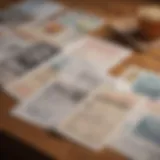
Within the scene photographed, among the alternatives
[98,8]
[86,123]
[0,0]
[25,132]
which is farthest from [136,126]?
[0,0]

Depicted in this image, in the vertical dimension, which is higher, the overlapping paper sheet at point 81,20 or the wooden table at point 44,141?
the overlapping paper sheet at point 81,20

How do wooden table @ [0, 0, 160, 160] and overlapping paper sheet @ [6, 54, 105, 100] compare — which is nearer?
wooden table @ [0, 0, 160, 160]

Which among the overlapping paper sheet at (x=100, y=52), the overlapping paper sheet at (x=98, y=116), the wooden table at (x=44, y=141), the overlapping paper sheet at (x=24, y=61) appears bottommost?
the wooden table at (x=44, y=141)

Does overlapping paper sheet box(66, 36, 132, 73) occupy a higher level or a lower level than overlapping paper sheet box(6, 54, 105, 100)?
higher

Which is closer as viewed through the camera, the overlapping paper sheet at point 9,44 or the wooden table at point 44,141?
the wooden table at point 44,141

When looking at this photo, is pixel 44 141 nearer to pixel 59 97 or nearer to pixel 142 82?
pixel 59 97

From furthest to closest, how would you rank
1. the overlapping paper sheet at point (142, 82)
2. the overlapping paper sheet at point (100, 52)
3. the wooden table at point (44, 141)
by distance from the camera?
1. the overlapping paper sheet at point (100, 52)
2. the overlapping paper sheet at point (142, 82)
3. the wooden table at point (44, 141)

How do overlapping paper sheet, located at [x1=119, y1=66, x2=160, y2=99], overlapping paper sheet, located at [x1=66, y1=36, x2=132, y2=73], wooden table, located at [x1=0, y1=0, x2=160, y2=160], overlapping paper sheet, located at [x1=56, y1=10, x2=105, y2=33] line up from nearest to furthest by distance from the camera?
wooden table, located at [x1=0, y1=0, x2=160, y2=160], overlapping paper sheet, located at [x1=119, y1=66, x2=160, y2=99], overlapping paper sheet, located at [x1=66, y1=36, x2=132, y2=73], overlapping paper sheet, located at [x1=56, y1=10, x2=105, y2=33]

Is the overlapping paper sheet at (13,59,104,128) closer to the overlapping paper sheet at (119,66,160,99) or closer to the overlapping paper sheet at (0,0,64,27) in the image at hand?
the overlapping paper sheet at (119,66,160,99)

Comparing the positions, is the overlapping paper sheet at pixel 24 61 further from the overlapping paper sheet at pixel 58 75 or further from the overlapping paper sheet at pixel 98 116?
the overlapping paper sheet at pixel 98 116

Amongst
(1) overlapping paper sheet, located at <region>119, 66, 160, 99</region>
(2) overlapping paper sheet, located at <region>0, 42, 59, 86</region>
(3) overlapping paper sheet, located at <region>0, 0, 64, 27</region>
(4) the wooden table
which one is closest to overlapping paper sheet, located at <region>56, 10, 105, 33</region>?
(3) overlapping paper sheet, located at <region>0, 0, 64, 27</region>

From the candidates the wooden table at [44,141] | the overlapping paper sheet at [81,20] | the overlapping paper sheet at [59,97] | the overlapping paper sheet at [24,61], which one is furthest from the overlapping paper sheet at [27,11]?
the wooden table at [44,141]

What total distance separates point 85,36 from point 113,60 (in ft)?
0.58

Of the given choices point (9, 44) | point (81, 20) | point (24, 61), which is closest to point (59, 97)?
point (24, 61)
